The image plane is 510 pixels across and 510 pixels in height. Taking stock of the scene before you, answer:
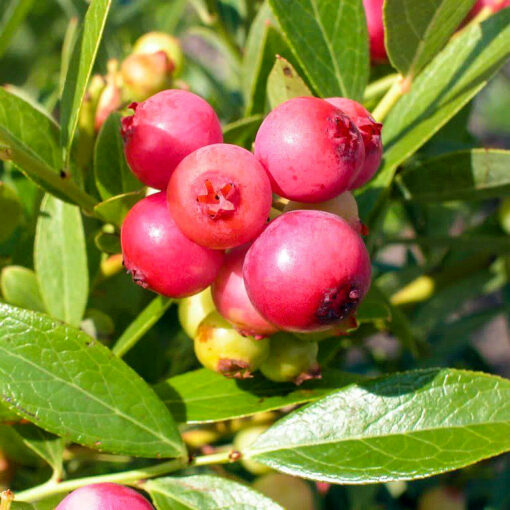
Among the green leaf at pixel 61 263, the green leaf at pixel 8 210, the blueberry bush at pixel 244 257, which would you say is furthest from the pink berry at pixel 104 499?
the green leaf at pixel 8 210

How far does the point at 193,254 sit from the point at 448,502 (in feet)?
3.68

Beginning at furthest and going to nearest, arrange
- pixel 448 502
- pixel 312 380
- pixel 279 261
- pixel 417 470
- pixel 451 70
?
pixel 448 502
pixel 451 70
pixel 312 380
pixel 417 470
pixel 279 261

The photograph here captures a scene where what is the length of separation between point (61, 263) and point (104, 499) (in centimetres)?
44

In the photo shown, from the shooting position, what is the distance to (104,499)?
31.5 inches

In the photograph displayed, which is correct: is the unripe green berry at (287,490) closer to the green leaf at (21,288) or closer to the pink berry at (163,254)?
the green leaf at (21,288)

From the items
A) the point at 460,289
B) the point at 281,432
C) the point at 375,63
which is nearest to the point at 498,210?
the point at 460,289

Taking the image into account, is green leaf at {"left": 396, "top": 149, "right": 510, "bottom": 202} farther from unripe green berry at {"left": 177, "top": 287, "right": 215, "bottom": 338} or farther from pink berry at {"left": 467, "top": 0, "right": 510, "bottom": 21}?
unripe green berry at {"left": 177, "top": 287, "right": 215, "bottom": 338}

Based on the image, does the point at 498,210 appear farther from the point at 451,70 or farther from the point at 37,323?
the point at 37,323

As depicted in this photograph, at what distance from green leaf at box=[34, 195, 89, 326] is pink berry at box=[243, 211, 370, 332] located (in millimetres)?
450

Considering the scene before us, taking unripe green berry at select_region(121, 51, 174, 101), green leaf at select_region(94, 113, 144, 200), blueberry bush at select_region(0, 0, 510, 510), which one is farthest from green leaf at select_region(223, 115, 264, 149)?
unripe green berry at select_region(121, 51, 174, 101)

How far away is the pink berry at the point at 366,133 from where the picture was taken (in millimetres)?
852

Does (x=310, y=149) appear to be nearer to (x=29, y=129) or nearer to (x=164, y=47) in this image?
(x=29, y=129)

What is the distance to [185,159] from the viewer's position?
2.53 feet

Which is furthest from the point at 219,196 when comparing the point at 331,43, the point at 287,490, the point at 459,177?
the point at 287,490
